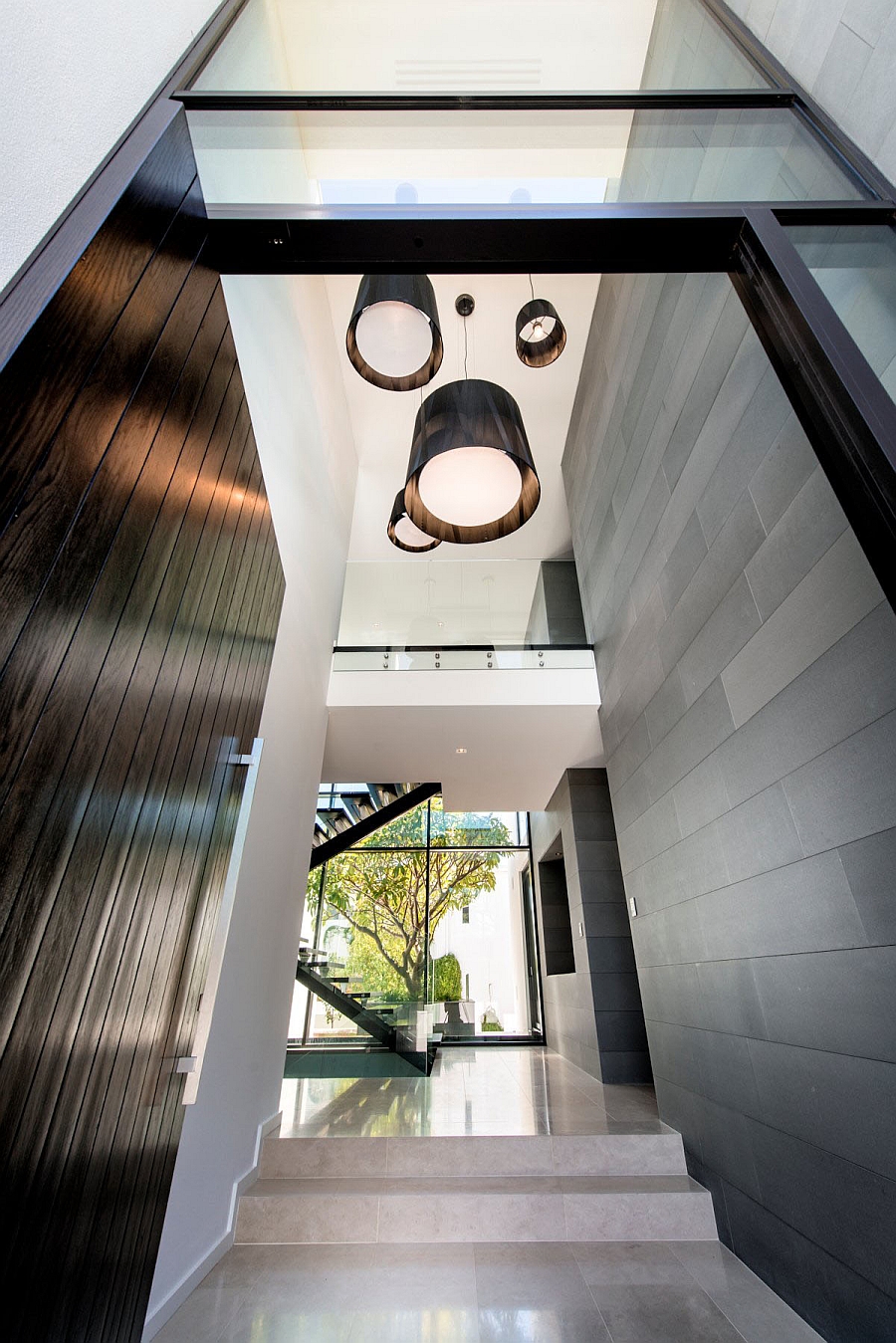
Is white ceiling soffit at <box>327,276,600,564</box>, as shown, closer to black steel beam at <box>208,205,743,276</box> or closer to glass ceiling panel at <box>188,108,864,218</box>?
glass ceiling panel at <box>188,108,864,218</box>

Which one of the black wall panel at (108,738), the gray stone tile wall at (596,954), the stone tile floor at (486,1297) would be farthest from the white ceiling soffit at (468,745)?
the black wall panel at (108,738)

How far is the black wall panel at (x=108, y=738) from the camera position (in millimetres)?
868

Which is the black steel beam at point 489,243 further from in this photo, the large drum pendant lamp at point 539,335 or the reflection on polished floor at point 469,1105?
the reflection on polished floor at point 469,1105

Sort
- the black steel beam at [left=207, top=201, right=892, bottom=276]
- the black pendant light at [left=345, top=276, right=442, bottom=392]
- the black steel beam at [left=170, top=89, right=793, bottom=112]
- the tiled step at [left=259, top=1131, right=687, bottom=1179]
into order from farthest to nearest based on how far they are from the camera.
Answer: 1. the black pendant light at [left=345, top=276, right=442, bottom=392]
2. the tiled step at [left=259, top=1131, right=687, bottom=1179]
3. the black steel beam at [left=170, top=89, right=793, bottom=112]
4. the black steel beam at [left=207, top=201, right=892, bottom=276]

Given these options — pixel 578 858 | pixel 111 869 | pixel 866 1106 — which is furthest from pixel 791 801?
pixel 578 858

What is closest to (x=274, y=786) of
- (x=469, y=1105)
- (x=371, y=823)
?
(x=469, y=1105)

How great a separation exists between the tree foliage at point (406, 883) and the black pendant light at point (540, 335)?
6180 millimetres

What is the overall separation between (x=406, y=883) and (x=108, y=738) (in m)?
8.16

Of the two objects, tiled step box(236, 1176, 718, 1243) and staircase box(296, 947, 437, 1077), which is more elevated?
staircase box(296, 947, 437, 1077)

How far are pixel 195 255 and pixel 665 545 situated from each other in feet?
9.70

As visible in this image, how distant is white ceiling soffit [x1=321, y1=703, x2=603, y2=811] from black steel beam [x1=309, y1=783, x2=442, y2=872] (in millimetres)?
1186

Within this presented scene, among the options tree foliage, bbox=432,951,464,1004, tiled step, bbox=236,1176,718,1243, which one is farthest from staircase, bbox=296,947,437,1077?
tiled step, bbox=236,1176,718,1243

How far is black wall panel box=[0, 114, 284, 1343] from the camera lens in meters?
0.87

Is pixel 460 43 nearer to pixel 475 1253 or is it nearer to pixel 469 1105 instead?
pixel 475 1253
